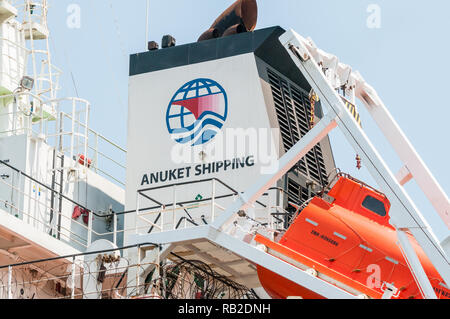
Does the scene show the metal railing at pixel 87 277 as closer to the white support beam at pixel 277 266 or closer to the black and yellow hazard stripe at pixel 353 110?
the white support beam at pixel 277 266

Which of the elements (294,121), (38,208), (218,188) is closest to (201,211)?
(218,188)

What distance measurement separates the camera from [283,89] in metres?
22.3

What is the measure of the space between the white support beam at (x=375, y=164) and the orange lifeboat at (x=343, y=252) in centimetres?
118

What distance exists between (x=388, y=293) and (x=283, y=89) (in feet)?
20.3

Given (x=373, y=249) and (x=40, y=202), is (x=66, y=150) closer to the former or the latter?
(x=40, y=202)

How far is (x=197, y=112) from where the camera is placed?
21.4m

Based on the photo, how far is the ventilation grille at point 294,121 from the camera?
21609 mm

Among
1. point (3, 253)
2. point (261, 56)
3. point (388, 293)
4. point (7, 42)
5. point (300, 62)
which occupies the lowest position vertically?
point (388, 293)

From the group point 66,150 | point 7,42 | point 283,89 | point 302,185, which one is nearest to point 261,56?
point 283,89

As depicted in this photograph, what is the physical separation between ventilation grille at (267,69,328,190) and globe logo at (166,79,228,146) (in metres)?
1.03

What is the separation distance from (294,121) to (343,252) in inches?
182

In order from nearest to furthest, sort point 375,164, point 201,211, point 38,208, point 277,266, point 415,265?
point 415,265, point 375,164, point 277,266, point 201,211, point 38,208

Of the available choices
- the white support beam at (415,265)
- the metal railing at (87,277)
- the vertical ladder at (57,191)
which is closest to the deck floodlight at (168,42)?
the vertical ladder at (57,191)

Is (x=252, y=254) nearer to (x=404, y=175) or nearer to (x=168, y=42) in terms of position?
(x=404, y=175)
